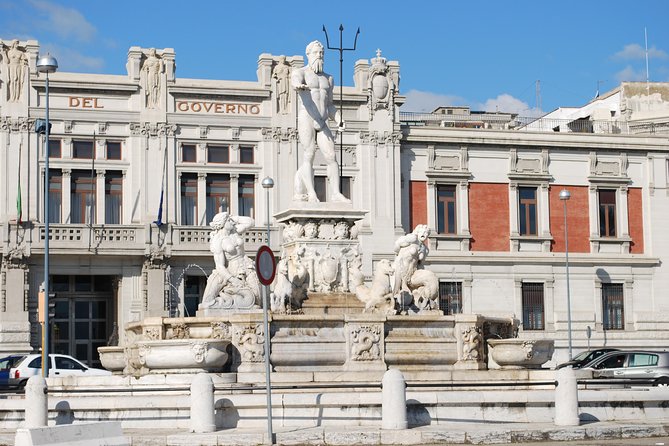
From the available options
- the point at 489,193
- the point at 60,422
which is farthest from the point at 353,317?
the point at 489,193

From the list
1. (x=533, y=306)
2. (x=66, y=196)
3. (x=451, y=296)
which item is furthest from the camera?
(x=533, y=306)

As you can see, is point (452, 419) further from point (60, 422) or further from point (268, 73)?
point (268, 73)

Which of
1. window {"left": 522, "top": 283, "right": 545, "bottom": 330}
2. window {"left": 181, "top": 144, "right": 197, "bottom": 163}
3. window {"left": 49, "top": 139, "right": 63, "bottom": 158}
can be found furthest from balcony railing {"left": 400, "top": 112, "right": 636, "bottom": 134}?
window {"left": 49, "top": 139, "right": 63, "bottom": 158}

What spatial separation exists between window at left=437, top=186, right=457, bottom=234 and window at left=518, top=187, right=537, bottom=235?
→ 9.59ft

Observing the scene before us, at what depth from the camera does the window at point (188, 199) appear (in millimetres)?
49156

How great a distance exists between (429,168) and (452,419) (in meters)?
33.0

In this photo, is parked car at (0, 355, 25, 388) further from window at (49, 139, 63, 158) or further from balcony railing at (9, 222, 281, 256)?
window at (49, 139, 63, 158)

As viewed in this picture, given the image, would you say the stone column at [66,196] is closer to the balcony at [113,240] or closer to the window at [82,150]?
the window at [82,150]

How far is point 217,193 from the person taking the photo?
163 ft

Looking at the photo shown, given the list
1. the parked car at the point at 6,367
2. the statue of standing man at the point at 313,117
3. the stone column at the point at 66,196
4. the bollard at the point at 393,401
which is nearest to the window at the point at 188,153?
the stone column at the point at 66,196

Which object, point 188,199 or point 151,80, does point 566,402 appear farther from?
point 151,80

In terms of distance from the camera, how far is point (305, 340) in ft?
70.8

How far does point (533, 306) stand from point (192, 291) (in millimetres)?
13932

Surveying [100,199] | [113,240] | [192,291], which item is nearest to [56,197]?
[100,199]
